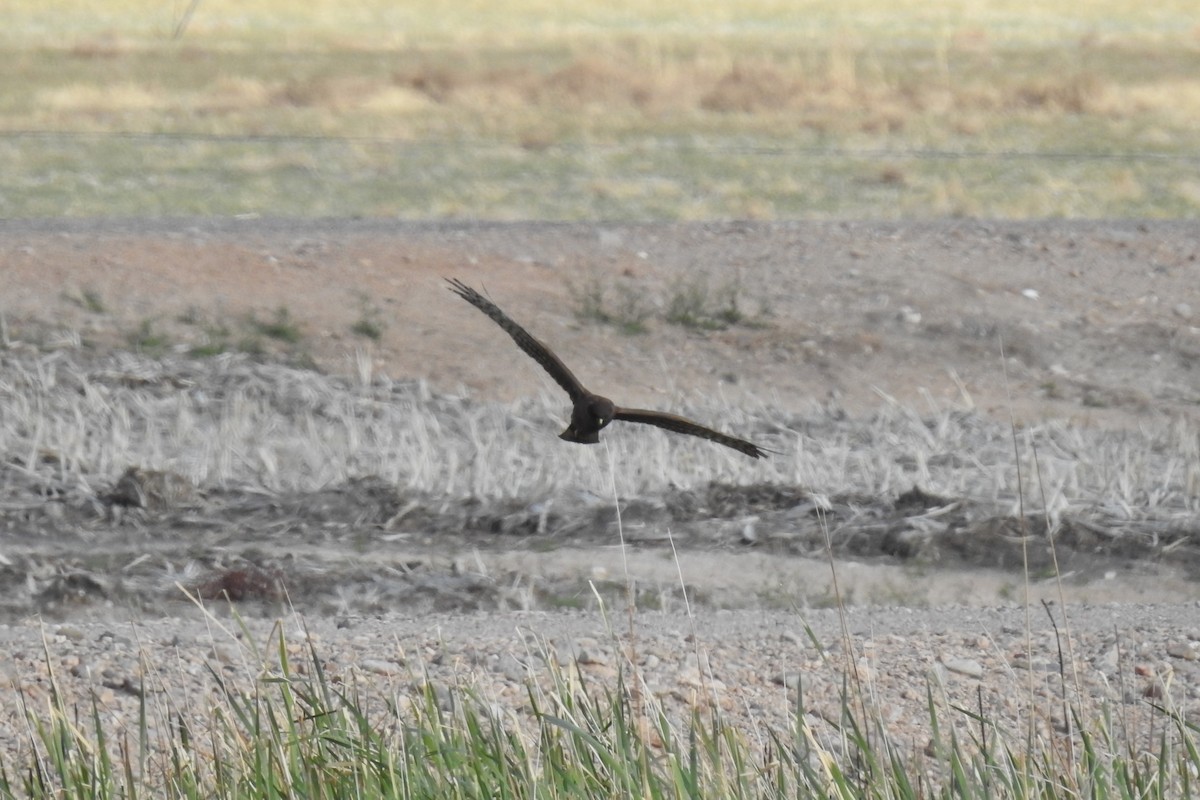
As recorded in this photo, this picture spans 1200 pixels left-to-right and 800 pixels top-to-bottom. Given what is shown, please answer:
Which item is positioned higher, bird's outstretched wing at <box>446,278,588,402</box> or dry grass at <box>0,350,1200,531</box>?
bird's outstretched wing at <box>446,278,588,402</box>

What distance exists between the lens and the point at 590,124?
2455 cm

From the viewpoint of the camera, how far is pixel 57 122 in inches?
908

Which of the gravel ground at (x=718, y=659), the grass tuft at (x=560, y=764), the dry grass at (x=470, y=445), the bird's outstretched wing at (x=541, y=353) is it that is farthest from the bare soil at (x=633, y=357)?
the bird's outstretched wing at (x=541, y=353)

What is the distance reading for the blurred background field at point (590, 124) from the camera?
16.5m

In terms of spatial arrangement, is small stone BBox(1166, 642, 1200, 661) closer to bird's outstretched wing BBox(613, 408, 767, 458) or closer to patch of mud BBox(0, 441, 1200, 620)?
patch of mud BBox(0, 441, 1200, 620)

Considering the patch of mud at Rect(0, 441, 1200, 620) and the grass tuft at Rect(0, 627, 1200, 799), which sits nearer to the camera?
the grass tuft at Rect(0, 627, 1200, 799)

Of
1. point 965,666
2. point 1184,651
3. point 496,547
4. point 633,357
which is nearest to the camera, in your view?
point 965,666

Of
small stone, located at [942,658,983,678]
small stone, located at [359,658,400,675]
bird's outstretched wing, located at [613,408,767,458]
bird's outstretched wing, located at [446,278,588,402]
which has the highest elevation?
bird's outstretched wing, located at [446,278,588,402]

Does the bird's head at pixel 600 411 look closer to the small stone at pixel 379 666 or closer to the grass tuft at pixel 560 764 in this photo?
the grass tuft at pixel 560 764

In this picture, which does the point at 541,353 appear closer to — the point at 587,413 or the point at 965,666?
the point at 587,413

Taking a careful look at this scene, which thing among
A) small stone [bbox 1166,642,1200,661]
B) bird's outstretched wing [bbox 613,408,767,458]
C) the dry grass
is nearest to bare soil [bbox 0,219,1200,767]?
small stone [bbox 1166,642,1200,661]

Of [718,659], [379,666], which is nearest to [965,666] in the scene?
[718,659]

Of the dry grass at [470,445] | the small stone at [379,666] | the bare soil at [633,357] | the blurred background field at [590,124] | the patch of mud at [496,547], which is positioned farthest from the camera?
the blurred background field at [590,124]

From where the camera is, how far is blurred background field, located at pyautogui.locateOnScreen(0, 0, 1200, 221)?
1652 centimetres
